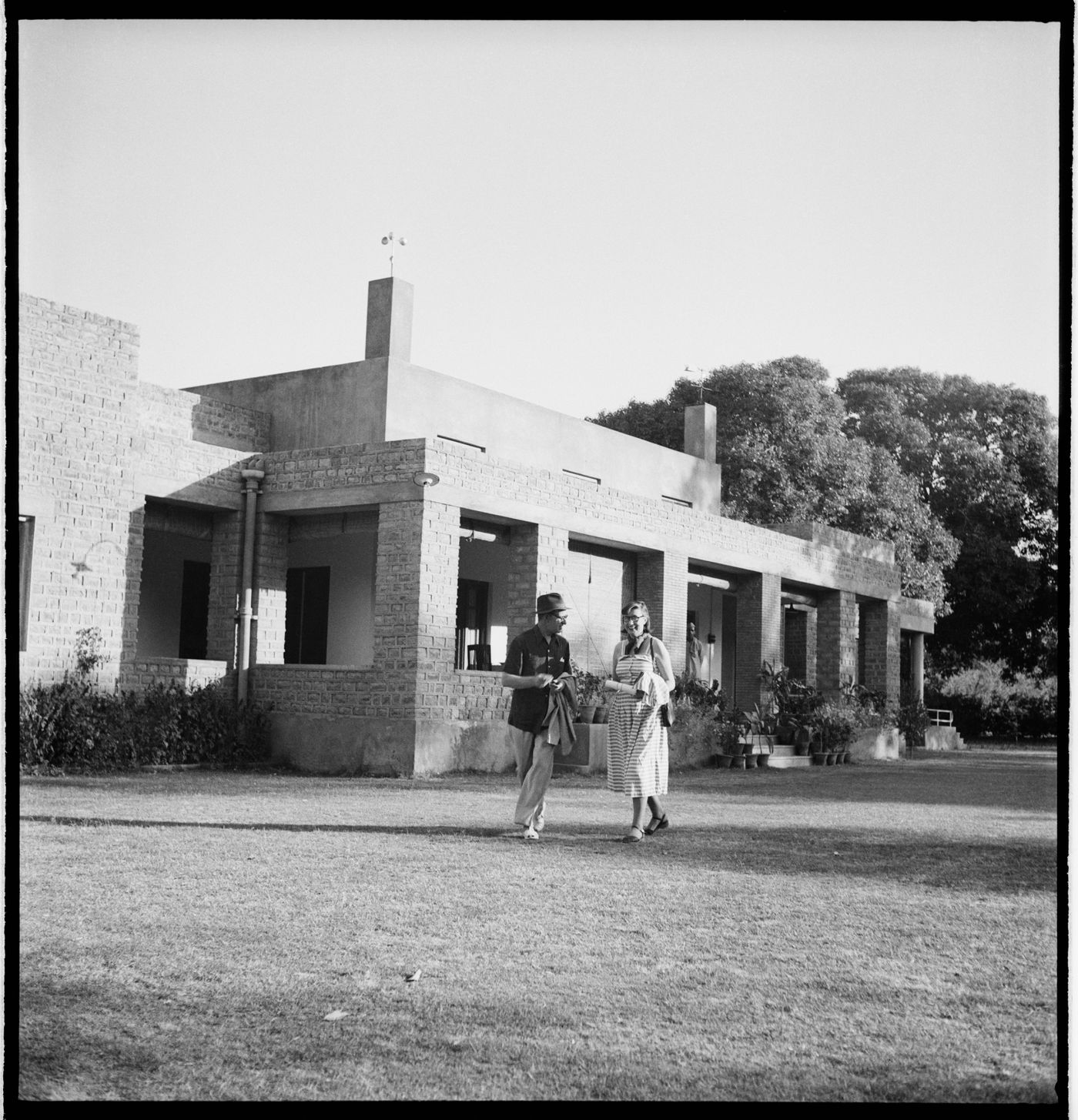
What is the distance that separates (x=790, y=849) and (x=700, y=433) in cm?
1887

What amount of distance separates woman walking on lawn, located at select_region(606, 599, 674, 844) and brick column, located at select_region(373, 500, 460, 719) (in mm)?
6009

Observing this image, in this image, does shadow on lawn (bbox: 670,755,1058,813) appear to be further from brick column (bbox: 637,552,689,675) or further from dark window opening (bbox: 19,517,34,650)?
dark window opening (bbox: 19,517,34,650)

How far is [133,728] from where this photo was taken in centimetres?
1398

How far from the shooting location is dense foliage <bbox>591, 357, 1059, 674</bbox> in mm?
33219

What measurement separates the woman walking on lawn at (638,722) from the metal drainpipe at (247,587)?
308 inches

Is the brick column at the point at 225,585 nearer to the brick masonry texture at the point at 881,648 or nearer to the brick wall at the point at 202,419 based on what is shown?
the brick wall at the point at 202,419

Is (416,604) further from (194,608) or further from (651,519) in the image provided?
(651,519)

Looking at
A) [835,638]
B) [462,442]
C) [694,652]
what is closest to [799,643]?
[835,638]

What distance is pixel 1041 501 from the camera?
33875 millimetres

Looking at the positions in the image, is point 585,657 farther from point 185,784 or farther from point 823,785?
point 185,784

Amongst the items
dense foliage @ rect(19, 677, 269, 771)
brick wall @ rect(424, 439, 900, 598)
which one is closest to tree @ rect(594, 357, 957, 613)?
brick wall @ rect(424, 439, 900, 598)

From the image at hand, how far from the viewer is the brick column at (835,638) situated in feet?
78.2

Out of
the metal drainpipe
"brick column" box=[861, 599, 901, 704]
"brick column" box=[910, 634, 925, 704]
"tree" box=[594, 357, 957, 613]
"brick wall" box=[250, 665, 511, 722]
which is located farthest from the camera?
"tree" box=[594, 357, 957, 613]

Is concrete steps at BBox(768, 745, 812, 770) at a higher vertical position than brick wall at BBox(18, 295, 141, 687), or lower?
lower
